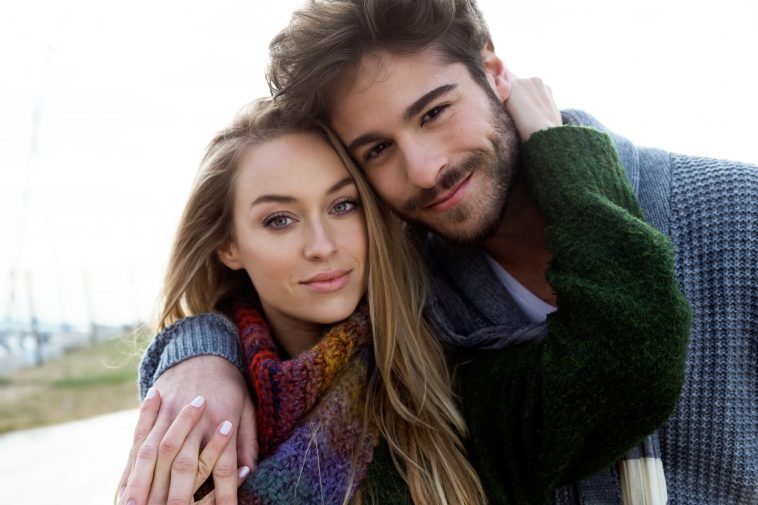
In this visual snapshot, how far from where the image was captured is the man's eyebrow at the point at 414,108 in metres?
2.05

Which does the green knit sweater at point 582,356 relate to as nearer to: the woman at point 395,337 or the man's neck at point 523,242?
the woman at point 395,337

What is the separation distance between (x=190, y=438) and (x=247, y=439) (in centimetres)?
23

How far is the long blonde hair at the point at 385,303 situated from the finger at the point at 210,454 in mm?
423

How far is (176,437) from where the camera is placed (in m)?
1.53

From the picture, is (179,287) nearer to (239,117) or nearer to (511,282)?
(239,117)

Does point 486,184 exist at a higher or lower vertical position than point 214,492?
higher

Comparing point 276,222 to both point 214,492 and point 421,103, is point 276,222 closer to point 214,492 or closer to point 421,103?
point 421,103

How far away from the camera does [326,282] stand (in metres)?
2.01

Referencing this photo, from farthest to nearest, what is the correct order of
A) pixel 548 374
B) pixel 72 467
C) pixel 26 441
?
pixel 26 441 < pixel 72 467 < pixel 548 374

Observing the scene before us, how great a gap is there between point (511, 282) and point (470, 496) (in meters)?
0.77

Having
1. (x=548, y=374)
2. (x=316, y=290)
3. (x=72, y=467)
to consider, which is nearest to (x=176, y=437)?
(x=316, y=290)

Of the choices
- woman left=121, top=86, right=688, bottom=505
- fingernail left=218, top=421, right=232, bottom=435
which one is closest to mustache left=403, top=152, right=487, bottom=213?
woman left=121, top=86, right=688, bottom=505

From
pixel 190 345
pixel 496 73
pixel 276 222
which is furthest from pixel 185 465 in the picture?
pixel 496 73

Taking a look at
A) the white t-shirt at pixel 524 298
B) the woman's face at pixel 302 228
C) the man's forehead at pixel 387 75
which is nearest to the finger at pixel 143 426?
the woman's face at pixel 302 228
